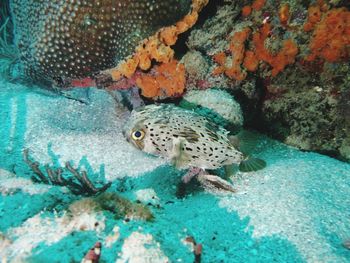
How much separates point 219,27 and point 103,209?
4018 mm

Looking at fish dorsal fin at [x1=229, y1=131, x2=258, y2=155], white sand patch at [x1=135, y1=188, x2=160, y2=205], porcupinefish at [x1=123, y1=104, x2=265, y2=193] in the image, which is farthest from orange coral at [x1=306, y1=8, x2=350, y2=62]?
white sand patch at [x1=135, y1=188, x2=160, y2=205]

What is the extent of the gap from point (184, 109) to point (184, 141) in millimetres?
712

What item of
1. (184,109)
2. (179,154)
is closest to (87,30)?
(184,109)

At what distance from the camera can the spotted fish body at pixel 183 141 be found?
138 inches

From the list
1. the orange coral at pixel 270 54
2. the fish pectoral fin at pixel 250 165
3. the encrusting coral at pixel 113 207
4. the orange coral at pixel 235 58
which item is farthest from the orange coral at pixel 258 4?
the encrusting coral at pixel 113 207

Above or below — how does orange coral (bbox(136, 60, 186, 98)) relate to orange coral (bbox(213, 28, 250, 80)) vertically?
below

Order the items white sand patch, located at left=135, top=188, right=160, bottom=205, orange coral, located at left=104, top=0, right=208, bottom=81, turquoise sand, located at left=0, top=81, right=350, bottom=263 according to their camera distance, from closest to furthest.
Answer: turquoise sand, located at left=0, top=81, right=350, bottom=263 < white sand patch, located at left=135, top=188, right=160, bottom=205 < orange coral, located at left=104, top=0, right=208, bottom=81

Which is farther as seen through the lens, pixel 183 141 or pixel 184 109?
pixel 184 109

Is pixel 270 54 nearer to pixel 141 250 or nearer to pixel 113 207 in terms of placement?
pixel 113 207

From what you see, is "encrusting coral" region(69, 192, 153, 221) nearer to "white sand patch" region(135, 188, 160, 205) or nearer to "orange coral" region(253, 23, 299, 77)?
"white sand patch" region(135, 188, 160, 205)

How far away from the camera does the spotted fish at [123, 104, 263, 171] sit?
11.5ft

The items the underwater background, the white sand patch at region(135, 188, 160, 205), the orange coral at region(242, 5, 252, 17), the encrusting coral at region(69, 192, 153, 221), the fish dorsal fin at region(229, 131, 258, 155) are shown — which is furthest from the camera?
the orange coral at region(242, 5, 252, 17)

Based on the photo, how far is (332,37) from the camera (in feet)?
15.0

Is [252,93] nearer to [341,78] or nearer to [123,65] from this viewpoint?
[341,78]
